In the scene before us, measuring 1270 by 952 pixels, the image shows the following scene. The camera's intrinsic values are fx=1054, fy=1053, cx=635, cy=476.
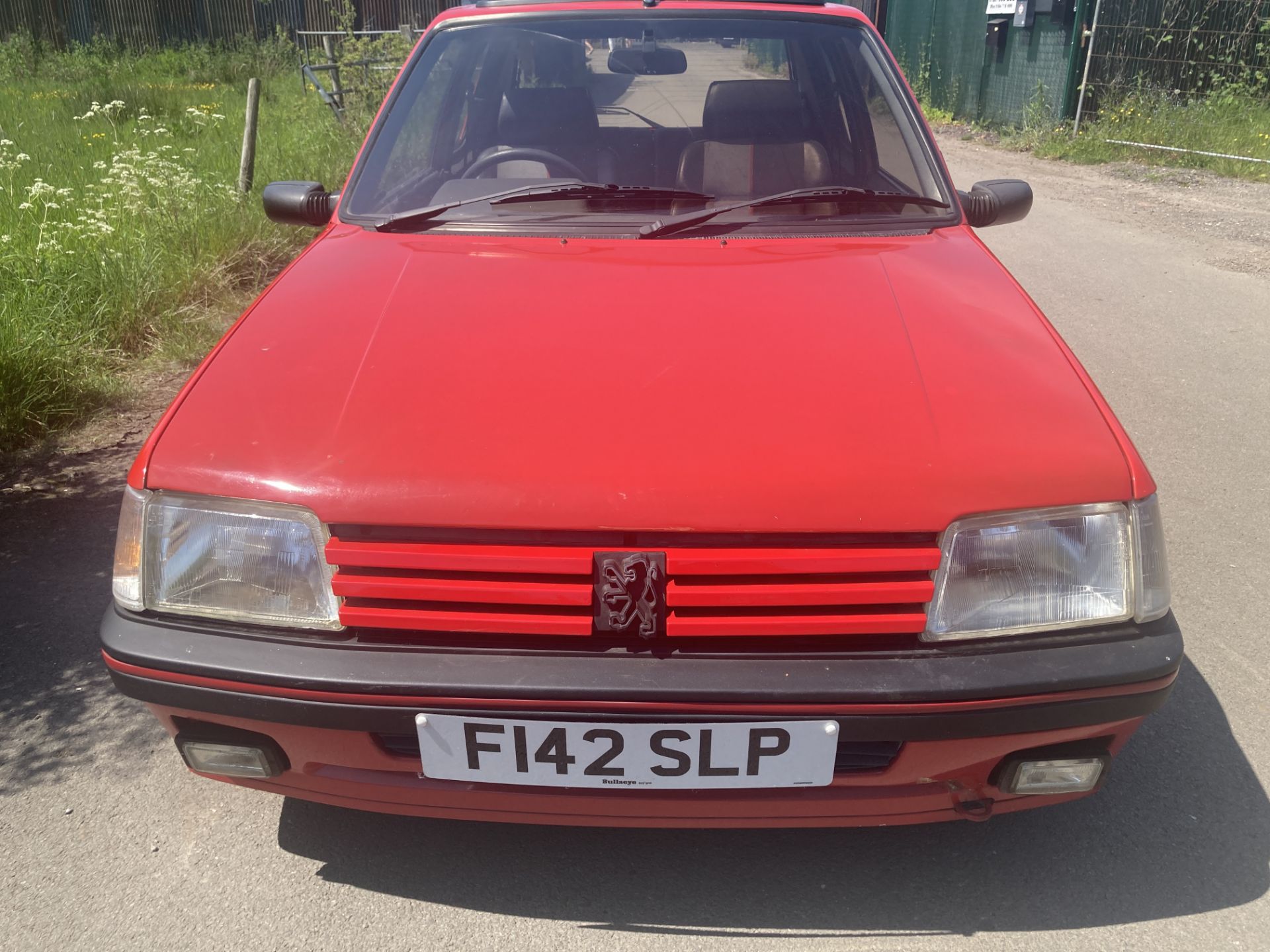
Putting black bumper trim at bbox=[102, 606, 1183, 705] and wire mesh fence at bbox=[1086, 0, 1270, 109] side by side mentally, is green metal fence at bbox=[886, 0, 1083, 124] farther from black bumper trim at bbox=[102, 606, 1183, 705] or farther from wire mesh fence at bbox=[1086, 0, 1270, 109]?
black bumper trim at bbox=[102, 606, 1183, 705]

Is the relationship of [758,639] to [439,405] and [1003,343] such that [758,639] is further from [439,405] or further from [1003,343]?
[1003,343]

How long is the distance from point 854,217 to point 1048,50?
1195 centimetres

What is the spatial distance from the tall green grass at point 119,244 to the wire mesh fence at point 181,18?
15.2 meters

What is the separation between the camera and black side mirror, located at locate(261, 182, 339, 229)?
2877 millimetres

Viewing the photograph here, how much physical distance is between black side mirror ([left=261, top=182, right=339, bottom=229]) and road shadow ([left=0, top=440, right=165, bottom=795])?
121 centimetres

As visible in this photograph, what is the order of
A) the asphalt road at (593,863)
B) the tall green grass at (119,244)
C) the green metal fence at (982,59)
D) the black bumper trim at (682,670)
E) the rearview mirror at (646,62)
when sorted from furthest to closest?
the green metal fence at (982,59) < the tall green grass at (119,244) < the rearview mirror at (646,62) < the asphalt road at (593,863) < the black bumper trim at (682,670)

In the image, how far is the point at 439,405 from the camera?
5.94 feet

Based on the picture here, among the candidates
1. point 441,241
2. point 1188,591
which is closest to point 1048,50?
point 1188,591

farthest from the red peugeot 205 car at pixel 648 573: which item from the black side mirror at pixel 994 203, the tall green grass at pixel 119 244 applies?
the tall green grass at pixel 119 244

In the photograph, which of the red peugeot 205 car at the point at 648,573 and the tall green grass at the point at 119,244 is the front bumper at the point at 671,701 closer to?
the red peugeot 205 car at the point at 648,573

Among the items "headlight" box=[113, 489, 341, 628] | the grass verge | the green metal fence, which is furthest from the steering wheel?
the green metal fence

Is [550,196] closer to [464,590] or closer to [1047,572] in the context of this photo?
[464,590]

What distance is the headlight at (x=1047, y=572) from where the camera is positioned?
1687 mm

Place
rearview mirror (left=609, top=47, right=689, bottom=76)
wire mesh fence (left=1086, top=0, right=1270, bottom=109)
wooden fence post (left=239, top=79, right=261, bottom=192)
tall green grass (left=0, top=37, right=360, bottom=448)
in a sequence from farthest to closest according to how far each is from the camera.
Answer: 1. wire mesh fence (left=1086, top=0, right=1270, bottom=109)
2. wooden fence post (left=239, top=79, right=261, bottom=192)
3. tall green grass (left=0, top=37, right=360, bottom=448)
4. rearview mirror (left=609, top=47, right=689, bottom=76)
